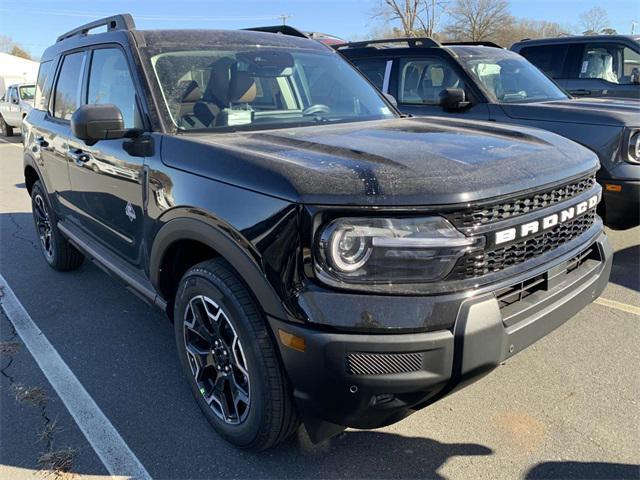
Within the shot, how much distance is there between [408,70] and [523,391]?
429 centimetres

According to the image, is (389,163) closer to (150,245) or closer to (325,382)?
(325,382)

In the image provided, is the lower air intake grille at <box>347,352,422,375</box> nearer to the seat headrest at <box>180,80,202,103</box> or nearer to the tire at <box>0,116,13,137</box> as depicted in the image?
the seat headrest at <box>180,80,202,103</box>

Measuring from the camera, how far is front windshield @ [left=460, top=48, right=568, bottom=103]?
565 centimetres

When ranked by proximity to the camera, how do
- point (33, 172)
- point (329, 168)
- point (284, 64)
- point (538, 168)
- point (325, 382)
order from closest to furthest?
1. point (325, 382)
2. point (329, 168)
3. point (538, 168)
4. point (284, 64)
5. point (33, 172)

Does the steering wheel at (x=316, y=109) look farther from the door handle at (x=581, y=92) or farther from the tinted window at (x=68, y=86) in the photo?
the door handle at (x=581, y=92)

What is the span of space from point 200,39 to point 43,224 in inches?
115

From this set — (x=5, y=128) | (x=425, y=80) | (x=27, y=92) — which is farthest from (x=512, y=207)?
(x=5, y=128)

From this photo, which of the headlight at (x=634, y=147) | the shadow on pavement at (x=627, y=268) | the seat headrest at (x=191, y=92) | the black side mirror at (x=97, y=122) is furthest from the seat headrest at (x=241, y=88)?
the shadow on pavement at (x=627, y=268)

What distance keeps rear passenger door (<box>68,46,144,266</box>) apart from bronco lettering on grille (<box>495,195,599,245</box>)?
1843 millimetres

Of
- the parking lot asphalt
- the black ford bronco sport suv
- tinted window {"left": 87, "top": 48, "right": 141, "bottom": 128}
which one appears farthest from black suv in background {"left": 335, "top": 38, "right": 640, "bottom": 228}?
tinted window {"left": 87, "top": 48, "right": 141, "bottom": 128}

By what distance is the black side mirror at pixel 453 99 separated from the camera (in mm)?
5289

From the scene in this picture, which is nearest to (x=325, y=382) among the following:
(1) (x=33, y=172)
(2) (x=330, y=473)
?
(2) (x=330, y=473)

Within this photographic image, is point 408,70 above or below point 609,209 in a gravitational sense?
above

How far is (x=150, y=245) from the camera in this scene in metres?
2.87
